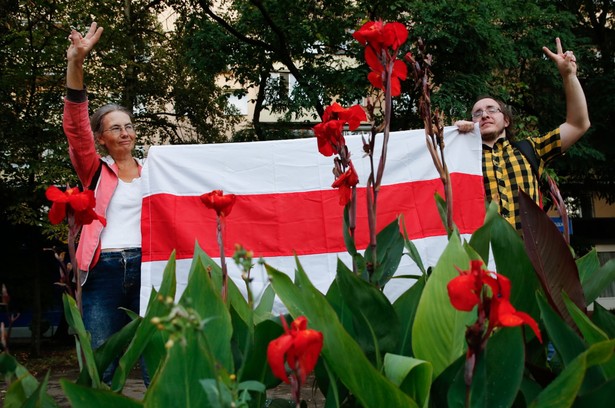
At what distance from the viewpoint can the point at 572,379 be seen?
0.74 metres

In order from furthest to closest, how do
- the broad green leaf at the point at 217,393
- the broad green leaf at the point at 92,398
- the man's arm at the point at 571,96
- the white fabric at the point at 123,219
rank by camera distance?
the white fabric at the point at 123,219 < the man's arm at the point at 571,96 < the broad green leaf at the point at 92,398 < the broad green leaf at the point at 217,393

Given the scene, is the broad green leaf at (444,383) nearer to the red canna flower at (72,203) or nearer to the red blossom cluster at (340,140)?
the red blossom cluster at (340,140)

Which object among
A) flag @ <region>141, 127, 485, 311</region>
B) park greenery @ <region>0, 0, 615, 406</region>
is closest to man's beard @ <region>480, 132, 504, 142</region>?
flag @ <region>141, 127, 485, 311</region>

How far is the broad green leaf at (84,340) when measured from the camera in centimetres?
104

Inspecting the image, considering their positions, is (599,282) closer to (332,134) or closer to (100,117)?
(332,134)

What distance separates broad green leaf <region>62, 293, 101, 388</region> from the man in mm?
1967

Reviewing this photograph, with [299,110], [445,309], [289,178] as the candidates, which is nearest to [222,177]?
[289,178]

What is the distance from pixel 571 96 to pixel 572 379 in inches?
90.1

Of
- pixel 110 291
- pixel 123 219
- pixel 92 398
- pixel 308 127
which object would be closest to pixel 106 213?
pixel 123 219

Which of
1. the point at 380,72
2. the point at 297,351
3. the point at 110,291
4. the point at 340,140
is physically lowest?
the point at 110,291

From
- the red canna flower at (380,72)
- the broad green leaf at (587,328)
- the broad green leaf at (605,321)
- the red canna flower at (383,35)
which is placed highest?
the red canna flower at (383,35)

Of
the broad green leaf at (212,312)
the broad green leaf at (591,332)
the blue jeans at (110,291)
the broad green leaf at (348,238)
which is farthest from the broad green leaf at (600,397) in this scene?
the blue jeans at (110,291)

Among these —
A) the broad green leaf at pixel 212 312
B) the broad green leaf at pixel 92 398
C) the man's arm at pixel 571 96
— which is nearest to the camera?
the broad green leaf at pixel 92 398

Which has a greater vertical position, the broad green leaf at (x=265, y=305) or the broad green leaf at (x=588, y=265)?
the broad green leaf at (x=588, y=265)
